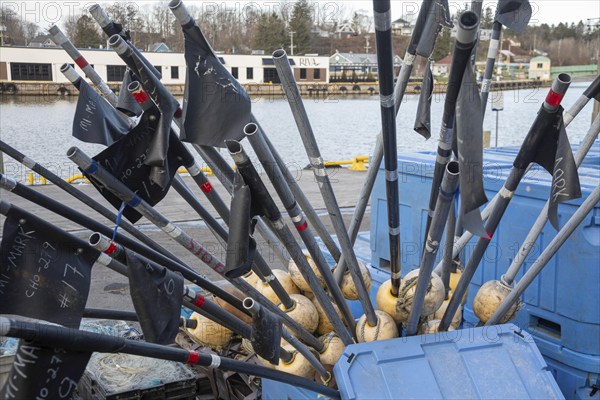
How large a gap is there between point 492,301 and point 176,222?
342 inches

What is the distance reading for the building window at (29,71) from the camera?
51.4 m

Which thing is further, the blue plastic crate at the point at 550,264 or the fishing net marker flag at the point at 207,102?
the blue plastic crate at the point at 550,264

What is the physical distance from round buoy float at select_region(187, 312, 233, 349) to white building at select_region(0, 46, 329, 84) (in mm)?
29707

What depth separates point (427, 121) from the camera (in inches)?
153

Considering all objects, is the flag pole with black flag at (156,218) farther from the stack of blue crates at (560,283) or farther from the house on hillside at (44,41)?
the stack of blue crates at (560,283)

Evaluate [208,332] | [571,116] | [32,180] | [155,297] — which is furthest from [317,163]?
[32,180]

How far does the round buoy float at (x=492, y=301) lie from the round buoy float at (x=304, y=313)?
0.98 m

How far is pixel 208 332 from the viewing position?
4.23 meters

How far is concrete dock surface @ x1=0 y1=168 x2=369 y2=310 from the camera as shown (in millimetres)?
8373

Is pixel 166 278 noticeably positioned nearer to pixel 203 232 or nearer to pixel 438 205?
pixel 438 205

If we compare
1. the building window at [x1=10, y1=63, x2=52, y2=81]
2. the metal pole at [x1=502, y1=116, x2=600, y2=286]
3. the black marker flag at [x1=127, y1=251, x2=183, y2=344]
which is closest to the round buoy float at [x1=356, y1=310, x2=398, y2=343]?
the metal pole at [x1=502, y1=116, x2=600, y2=286]

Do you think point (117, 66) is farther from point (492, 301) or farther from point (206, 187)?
point (492, 301)

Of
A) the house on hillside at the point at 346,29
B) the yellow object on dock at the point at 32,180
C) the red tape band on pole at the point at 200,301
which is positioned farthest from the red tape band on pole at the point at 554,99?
the yellow object on dock at the point at 32,180

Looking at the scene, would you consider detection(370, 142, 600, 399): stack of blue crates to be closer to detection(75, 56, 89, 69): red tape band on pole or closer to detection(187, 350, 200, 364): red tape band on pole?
detection(187, 350, 200, 364): red tape band on pole
